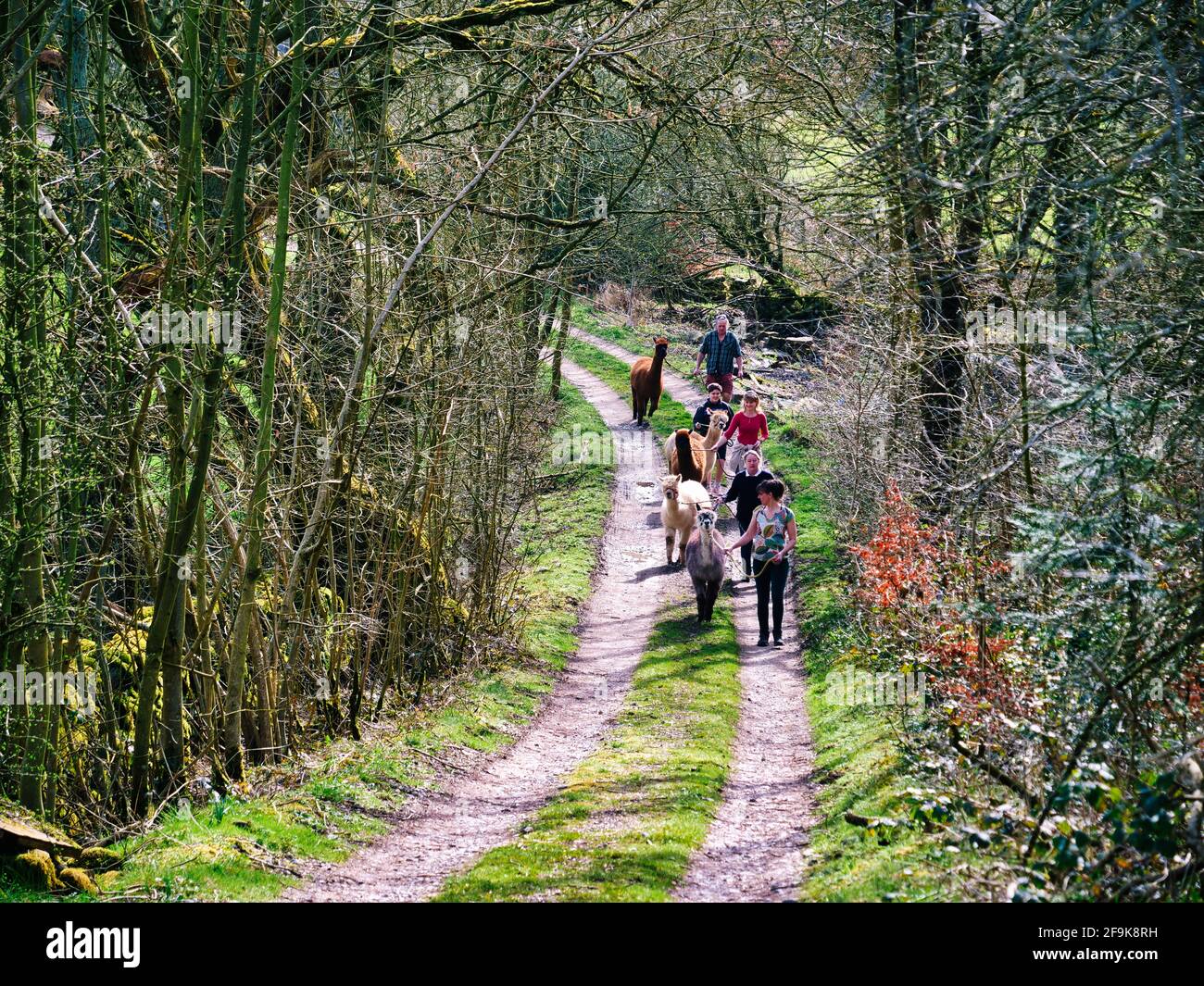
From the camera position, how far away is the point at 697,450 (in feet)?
64.8

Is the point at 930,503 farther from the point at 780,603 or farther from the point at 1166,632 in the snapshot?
the point at 1166,632

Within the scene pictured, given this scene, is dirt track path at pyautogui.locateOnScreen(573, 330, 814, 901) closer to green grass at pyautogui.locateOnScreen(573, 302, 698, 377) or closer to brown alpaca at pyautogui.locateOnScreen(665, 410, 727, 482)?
brown alpaca at pyautogui.locateOnScreen(665, 410, 727, 482)

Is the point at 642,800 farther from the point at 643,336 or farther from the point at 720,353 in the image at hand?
the point at 643,336

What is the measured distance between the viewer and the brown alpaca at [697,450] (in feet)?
61.7

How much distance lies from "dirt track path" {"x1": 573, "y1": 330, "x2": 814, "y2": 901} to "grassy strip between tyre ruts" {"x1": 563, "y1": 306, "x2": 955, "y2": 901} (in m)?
0.15

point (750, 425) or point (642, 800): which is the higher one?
point (750, 425)

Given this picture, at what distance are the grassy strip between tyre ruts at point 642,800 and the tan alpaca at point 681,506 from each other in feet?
9.08

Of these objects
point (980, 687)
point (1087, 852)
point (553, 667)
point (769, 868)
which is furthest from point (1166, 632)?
point (553, 667)

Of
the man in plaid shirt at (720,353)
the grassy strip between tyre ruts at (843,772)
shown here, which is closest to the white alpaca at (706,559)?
the grassy strip between tyre ruts at (843,772)

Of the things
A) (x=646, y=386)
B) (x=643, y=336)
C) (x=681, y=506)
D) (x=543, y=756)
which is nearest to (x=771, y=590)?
(x=681, y=506)

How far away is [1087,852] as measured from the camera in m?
6.15

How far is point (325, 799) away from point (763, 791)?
12.6ft

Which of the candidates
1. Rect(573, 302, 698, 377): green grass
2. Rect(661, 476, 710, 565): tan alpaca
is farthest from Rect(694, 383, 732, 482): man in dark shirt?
Rect(573, 302, 698, 377): green grass

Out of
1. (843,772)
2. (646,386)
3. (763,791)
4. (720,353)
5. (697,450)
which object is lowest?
(763,791)
